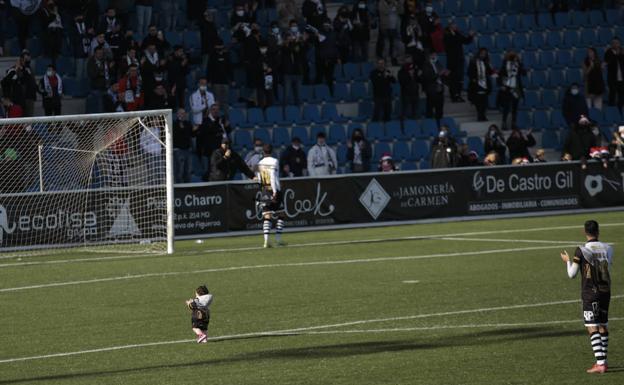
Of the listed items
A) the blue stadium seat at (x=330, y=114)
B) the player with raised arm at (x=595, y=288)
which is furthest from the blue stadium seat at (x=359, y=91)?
the player with raised arm at (x=595, y=288)

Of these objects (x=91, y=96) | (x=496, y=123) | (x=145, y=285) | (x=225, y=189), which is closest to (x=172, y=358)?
(x=145, y=285)

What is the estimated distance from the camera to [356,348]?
14.8m

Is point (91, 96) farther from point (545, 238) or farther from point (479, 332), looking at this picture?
point (479, 332)

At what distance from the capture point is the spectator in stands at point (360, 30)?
38.9 m

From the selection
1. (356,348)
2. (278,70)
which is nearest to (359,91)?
(278,70)

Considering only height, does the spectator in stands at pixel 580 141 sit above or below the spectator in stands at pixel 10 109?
below

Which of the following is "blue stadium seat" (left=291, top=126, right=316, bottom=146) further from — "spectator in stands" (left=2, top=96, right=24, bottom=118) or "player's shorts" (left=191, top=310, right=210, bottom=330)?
"player's shorts" (left=191, top=310, right=210, bottom=330)

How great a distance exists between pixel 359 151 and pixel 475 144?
423cm

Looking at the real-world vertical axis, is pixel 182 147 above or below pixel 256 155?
above

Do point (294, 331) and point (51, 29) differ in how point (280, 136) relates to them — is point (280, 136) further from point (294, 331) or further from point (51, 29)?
point (294, 331)

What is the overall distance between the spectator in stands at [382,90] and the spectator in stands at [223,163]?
257 inches

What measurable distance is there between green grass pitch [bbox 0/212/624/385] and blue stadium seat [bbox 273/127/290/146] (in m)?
7.82

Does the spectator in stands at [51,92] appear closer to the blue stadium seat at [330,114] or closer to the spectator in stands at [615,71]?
the blue stadium seat at [330,114]

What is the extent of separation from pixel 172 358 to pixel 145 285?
688 centimetres
